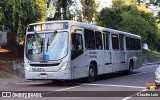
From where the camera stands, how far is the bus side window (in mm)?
17006

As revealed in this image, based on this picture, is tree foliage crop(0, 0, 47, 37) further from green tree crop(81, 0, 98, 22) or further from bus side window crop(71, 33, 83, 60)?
green tree crop(81, 0, 98, 22)

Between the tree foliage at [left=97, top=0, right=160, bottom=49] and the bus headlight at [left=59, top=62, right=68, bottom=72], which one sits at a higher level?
the tree foliage at [left=97, top=0, right=160, bottom=49]

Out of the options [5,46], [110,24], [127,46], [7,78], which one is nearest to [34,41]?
[7,78]

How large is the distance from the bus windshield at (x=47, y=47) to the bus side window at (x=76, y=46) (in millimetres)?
458

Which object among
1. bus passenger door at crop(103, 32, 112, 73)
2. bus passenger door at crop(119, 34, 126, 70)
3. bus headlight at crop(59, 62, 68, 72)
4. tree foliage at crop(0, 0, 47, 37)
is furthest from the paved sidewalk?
bus passenger door at crop(119, 34, 126, 70)

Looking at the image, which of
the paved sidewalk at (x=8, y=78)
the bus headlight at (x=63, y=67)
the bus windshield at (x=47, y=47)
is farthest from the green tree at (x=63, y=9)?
the bus headlight at (x=63, y=67)

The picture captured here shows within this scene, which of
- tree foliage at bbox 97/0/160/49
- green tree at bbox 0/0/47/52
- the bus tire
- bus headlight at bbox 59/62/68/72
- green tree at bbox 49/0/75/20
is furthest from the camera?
tree foliage at bbox 97/0/160/49

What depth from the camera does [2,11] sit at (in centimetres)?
2345

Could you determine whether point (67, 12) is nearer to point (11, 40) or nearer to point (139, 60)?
point (11, 40)

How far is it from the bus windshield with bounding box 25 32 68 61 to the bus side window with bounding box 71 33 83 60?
0.46 metres

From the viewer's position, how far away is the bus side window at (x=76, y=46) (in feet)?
55.8

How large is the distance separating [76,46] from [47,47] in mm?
1466

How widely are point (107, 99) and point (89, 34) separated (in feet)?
23.9

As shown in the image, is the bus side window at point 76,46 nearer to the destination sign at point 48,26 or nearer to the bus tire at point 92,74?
the destination sign at point 48,26
